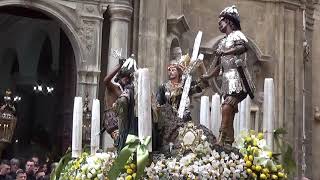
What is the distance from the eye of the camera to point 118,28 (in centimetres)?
1352

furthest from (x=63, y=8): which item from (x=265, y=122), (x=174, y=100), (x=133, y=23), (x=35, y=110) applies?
(x=265, y=122)

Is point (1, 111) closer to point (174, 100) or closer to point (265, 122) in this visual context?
point (174, 100)

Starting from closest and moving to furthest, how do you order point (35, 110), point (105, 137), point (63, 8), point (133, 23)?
point (105, 137) → point (63, 8) → point (133, 23) → point (35, 110)

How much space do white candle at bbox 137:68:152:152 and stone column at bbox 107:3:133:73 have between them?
7670mm

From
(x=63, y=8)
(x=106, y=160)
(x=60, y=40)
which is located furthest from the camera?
(x=60, y=40)

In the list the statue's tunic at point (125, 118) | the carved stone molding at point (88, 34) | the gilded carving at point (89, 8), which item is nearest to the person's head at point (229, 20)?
the statue's tunic at point (125, 118)

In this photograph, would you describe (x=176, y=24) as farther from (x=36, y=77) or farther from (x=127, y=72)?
(x=127, y=72)

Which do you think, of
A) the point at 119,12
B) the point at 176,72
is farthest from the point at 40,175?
the point at 176,72

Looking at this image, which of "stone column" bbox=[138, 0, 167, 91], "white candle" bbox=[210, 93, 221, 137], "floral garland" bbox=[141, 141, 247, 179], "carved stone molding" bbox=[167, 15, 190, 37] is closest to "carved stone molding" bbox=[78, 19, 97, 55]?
"stone column" bbox=[138, 0, 167, 91]

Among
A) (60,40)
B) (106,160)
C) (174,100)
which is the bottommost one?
(106,160)

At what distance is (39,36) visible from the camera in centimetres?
1656

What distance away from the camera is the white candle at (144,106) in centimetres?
569

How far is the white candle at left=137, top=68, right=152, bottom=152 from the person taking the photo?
18.7ft

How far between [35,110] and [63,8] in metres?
3.97
